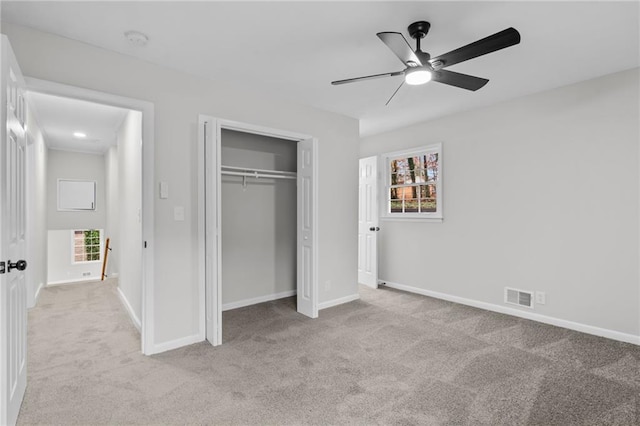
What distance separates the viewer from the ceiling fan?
1986 mm

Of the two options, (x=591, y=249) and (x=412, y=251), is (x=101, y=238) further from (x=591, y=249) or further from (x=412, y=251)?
(x=591, y=249)

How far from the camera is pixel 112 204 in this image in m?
6.13

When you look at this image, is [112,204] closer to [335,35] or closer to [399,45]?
[335,35]

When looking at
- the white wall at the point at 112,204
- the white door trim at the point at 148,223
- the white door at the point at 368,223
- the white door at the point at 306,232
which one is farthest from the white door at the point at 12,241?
the white door at the point at 368,223

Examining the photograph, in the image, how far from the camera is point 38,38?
2.42 m

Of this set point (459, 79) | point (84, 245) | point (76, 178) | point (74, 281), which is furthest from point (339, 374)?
point (76, 178)

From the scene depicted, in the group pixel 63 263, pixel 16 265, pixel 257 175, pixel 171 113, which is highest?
pixel 171 113

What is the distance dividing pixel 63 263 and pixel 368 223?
562cm

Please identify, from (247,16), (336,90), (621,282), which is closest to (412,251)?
(621,282)

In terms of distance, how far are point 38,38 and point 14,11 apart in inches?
9.6

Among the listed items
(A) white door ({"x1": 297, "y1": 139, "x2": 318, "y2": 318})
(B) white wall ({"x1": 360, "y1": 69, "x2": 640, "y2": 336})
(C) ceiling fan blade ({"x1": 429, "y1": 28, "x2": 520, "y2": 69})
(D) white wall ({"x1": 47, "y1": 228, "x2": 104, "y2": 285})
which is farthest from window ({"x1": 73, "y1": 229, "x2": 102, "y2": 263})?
(C) ceiling fan blade ({"x1": 429, "y1": 28, "x2": 520, "y2": 69})

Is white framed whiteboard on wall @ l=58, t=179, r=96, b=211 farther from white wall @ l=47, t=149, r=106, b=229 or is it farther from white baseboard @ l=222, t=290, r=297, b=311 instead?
white baseboard @ l=222, t=290, r=297, b=311

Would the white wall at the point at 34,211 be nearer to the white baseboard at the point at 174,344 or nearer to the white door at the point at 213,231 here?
the white baseboard at the point at 174,344

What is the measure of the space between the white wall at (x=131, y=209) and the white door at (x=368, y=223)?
3.31 metres
